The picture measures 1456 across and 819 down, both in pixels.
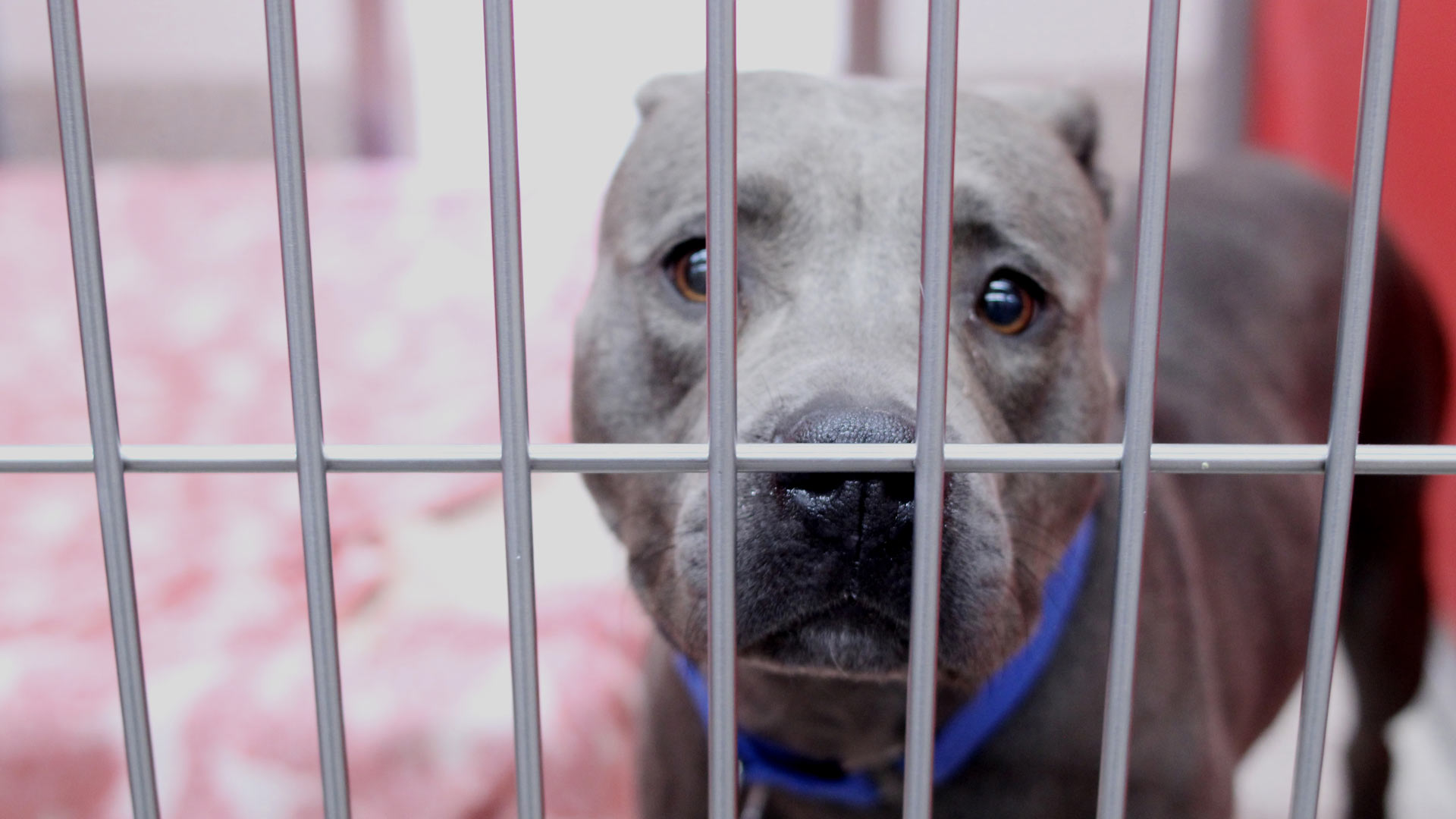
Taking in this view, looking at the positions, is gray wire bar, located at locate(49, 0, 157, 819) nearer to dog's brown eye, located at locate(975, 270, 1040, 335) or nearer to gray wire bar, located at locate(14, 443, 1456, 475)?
gray wire bar, located at locate(14, 443, 1456, 475)

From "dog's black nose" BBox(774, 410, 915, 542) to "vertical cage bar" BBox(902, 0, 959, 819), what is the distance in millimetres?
132

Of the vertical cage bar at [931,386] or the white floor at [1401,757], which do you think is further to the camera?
the white floor at [1401,757]

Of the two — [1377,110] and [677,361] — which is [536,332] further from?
[1377,110]

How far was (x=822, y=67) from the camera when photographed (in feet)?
9.65

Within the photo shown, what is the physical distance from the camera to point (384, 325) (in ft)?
8.95

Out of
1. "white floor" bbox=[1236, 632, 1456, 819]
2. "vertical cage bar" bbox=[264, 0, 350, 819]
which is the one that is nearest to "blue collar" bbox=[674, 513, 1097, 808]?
"vertical cage bar" bbox=[264, 0, 350, 819]

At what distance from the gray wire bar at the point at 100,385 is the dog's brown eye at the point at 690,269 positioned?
0.59 metres

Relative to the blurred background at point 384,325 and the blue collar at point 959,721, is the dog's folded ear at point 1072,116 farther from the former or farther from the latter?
the blurred background at point 384,325

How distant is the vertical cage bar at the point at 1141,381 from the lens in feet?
1.77

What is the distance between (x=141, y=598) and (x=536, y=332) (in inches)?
41.2

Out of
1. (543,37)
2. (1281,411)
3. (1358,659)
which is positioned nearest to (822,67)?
(543,37)

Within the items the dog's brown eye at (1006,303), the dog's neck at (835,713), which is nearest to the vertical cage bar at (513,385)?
the dog's neck at (835,713)

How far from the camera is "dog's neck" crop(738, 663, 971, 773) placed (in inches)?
41.9

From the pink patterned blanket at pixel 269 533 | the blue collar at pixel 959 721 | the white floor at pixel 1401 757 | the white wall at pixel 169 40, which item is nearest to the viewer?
the blue collar at pixel 959 721
